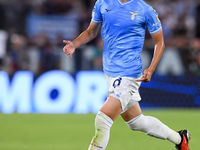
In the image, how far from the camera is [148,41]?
15914 mm

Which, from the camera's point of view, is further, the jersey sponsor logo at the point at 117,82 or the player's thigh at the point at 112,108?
the jersey sponsor logo at the point at 117,82

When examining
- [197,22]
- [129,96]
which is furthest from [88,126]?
[197,22]

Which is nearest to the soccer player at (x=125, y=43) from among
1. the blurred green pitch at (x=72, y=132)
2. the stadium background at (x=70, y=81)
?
the blurred green pitch at (x=72, y=132)

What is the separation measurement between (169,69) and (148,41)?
5.54ft

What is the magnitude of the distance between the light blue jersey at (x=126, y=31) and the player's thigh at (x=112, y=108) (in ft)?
1.07

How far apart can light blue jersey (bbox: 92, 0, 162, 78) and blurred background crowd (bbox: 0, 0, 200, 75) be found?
804 cm

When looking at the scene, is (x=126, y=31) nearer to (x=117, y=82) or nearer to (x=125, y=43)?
(x=125, y=43)

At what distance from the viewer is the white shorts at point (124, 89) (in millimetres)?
5766

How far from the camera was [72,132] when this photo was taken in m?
10.2

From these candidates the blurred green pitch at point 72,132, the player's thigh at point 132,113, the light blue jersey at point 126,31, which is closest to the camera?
the light blue jersey at point 126,31

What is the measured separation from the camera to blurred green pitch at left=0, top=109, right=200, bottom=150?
8.27 meters

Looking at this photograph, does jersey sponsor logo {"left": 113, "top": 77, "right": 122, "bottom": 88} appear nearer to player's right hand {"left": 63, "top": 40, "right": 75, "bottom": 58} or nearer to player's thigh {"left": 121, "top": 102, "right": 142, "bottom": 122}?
player's thigh {"left": 121, "top": 102, "right": 142, "bottom": 122}

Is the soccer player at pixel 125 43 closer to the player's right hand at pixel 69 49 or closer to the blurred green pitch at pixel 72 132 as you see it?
the player's right hand at pixel 69 49

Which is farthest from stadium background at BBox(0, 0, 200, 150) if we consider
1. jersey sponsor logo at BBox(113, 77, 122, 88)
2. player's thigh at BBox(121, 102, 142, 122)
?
jersey sponsor logo at BBox(113, 77, 122, 88)
